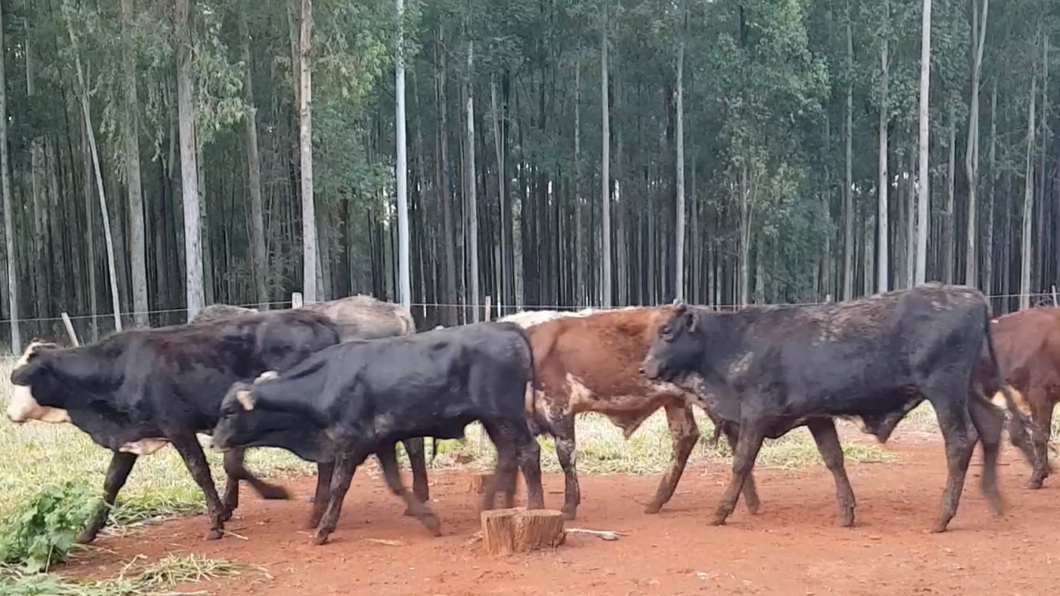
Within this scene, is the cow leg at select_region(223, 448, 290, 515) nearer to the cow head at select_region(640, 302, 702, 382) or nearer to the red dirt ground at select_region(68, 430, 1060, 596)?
the red dirt ground at select_region(68, 430, 1060, 596)

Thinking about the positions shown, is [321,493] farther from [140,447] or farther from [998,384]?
[998,384]

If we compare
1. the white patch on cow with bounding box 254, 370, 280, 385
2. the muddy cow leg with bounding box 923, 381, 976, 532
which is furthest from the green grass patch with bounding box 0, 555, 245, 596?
the muddy cow leg with bounding box 923, 381, 976, 532

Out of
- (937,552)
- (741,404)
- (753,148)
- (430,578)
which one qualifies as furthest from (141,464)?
(753,148)


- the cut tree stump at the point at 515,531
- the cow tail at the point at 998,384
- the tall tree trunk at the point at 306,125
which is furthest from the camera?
the tall tree trunk at the point at 306,125

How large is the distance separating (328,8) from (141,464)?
1267cm

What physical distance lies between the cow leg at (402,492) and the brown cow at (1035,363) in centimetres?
521

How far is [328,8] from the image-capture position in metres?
21.6

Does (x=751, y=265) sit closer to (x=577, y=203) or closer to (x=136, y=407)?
(x=577, y=203)

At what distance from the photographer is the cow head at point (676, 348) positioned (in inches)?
350

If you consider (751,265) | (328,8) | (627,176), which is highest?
(328,8)

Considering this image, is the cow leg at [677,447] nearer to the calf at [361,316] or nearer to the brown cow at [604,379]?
the brown cow at [604,379]

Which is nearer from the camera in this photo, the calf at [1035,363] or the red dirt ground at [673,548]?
the red dirt ground at [673,548]

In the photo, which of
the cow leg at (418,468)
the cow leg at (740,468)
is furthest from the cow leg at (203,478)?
the cow leg at (740,468)

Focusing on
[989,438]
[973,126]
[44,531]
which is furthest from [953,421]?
[973,126]
